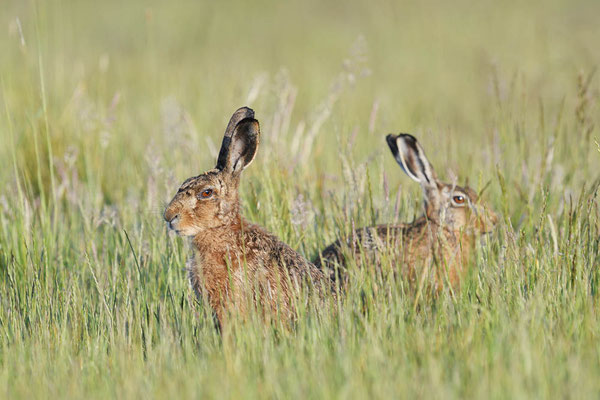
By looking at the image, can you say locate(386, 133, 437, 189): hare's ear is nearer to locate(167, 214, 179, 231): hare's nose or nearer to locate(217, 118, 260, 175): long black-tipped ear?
locate(217, 118, 260, 175): long black-tipped ear

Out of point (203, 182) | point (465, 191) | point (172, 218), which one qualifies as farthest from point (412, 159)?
point (172, 218)

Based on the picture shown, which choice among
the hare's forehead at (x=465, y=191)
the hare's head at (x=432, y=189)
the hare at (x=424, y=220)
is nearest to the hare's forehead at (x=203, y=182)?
the hare at (x=424, y=220)

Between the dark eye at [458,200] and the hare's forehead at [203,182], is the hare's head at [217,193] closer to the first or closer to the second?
the hare's forehead at [203,182]

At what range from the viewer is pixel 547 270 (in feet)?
13.3

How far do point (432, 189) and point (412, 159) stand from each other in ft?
1.10

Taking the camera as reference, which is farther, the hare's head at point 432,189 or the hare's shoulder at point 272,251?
the hare's head at point 432,189

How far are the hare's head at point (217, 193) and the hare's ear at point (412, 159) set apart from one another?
1403 mm

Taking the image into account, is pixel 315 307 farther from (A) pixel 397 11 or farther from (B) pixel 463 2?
(B) pixel 463 2

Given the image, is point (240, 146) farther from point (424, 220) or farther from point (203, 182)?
point (424, 220)

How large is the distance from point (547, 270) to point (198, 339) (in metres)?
1.83

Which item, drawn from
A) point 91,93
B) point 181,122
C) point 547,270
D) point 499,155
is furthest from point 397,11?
point 547,270

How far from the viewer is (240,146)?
15.1ft

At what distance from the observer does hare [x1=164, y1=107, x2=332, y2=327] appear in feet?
13.9

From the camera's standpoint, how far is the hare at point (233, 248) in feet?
13.9
